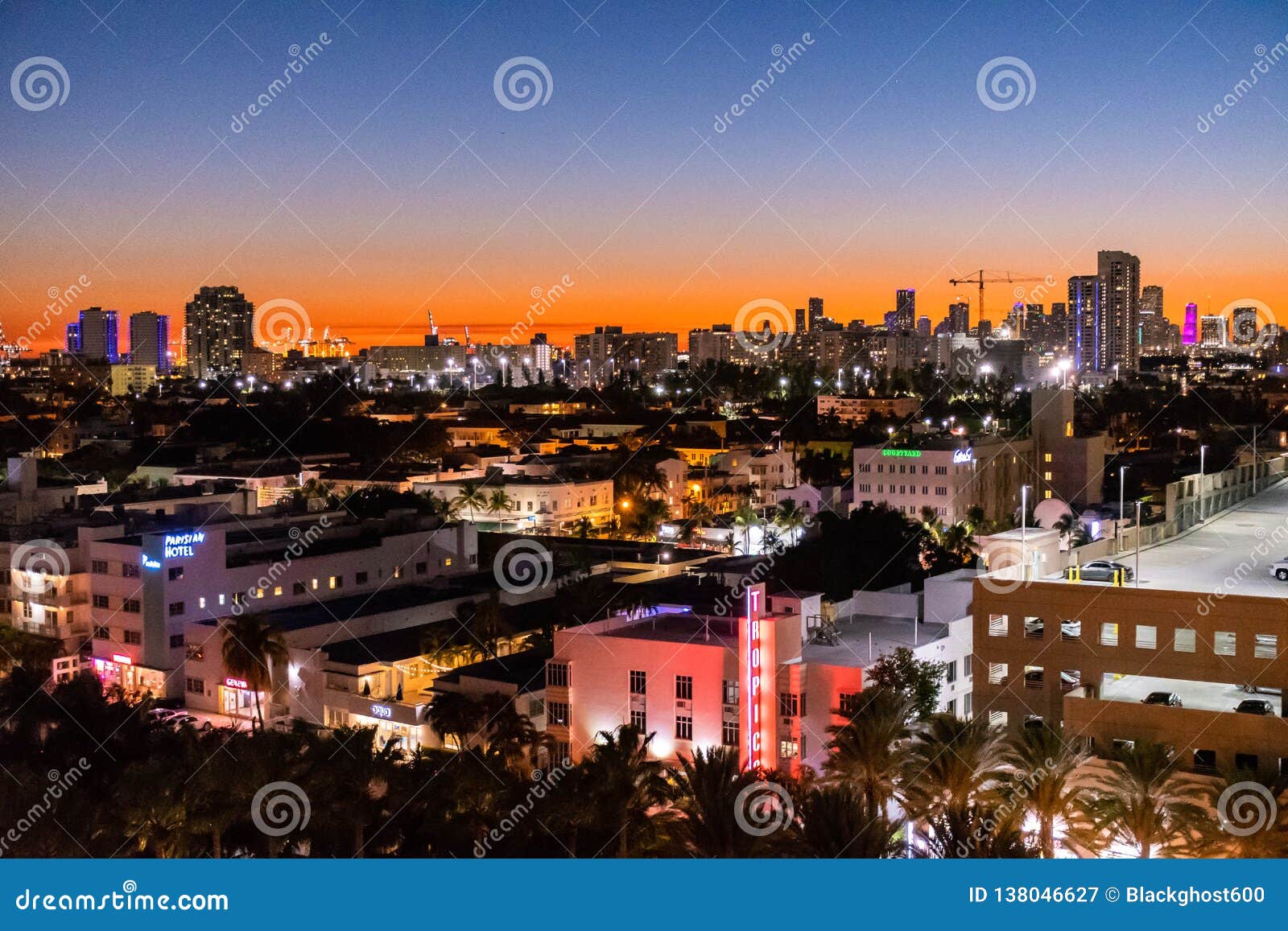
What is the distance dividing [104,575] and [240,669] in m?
1.95

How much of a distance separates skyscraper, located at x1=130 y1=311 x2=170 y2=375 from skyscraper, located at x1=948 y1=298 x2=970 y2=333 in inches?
1255

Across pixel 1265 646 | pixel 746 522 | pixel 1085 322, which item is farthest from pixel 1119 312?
pixel 1265 646

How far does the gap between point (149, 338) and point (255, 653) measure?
41.8 metres

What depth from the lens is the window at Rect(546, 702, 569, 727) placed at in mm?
6523

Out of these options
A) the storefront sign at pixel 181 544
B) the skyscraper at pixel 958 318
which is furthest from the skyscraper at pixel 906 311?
the storefront sign at pixel 181 544

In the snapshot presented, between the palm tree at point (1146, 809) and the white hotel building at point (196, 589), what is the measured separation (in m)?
5.77

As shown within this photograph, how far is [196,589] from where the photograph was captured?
9.09 meters

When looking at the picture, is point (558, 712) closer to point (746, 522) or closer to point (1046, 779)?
point (1046, 779)

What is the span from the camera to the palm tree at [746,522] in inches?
545

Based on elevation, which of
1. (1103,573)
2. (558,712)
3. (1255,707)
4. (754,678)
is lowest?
(558,712)

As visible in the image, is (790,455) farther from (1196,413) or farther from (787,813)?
(787,813)

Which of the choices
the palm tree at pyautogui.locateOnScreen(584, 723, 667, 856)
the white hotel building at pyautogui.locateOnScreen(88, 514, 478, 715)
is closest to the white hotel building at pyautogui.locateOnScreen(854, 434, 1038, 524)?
the white hotel building at pyautogui.locateOnScreen(88, 514, 478, 715)

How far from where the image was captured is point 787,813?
4.87 metres
